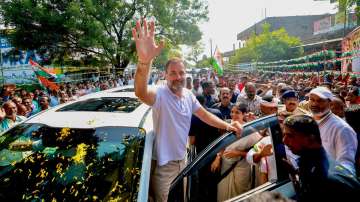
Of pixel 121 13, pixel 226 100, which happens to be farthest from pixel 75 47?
pixel 226 100

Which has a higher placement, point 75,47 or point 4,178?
Result: point 75,47

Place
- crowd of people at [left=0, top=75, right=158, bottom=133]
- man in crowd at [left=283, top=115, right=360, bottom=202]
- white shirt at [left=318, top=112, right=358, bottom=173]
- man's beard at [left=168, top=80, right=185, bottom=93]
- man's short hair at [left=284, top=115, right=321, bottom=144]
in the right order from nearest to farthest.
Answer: man in crowd at [left=283, top=115, right=360, bottom=202] < man's short hair at [left=284, top=115, right=321, bottom=144] < man's beard at [left=168, top=80, right=185, bottom=93] < white shirt at [left=318, top=112, right=358, bottom=173] < crowd of people at [left=0, top=75, right=158, bottom=133]

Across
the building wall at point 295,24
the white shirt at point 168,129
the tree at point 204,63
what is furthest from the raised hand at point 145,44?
the tree at point 204,63

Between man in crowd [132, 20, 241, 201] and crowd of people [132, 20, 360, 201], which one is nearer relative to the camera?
crowd of people [132, 20, 360, 201]

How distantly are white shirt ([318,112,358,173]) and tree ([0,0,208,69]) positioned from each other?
50.7 feet

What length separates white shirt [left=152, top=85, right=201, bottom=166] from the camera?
234 cm

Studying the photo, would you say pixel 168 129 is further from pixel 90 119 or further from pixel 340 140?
pixel 340 140

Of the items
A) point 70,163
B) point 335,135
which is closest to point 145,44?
point 70,163

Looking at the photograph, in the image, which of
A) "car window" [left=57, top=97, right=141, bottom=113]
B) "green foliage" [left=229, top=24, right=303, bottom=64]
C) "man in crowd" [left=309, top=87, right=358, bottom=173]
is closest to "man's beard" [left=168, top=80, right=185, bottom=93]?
"car window" [left=57, top=97, right=141, bottom=113]

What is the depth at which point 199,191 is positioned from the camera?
2094mm

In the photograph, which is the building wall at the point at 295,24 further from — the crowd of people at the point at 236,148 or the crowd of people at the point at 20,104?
the crowd of people at the point at 236,148

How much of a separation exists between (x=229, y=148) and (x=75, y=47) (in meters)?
19.3

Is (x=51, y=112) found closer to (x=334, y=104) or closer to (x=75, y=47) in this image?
(x=334, y=104)

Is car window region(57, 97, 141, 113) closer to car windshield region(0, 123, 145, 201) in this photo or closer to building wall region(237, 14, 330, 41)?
car windshield region(0, 123, 145, 201)
